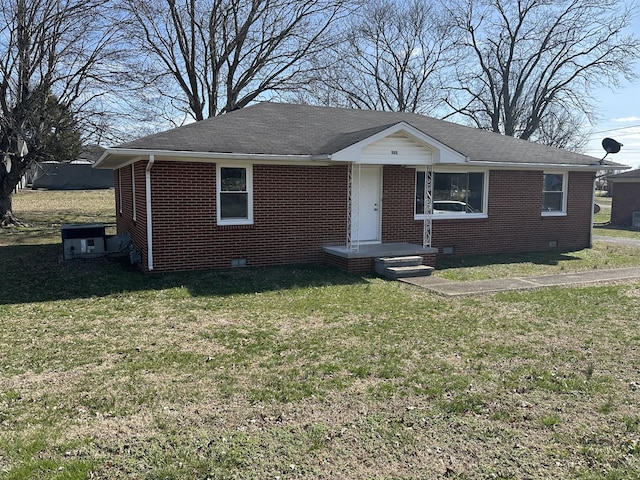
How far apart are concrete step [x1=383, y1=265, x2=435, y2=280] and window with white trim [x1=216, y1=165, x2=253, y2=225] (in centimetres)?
328

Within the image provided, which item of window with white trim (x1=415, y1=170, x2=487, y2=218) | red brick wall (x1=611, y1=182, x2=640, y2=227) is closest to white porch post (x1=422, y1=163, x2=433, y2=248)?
window with white trim (x1=415, y1=170, x2=487, y2=218)

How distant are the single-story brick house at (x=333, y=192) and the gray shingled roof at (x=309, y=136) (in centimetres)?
5

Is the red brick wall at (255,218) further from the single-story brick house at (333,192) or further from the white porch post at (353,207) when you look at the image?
the white porch post at (353,207)

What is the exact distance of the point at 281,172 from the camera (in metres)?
11.8

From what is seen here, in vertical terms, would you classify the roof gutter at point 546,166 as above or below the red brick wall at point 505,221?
above

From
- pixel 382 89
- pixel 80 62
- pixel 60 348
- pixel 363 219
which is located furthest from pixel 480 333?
pixel 382 89

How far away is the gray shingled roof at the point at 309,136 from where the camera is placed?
11.1m

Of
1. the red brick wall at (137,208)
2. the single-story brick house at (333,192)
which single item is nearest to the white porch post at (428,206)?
the single-story brick house at (333,192)

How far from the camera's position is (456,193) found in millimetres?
14078

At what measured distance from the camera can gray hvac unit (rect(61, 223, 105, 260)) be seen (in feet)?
39.8

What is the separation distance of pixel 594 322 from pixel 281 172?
706 cm

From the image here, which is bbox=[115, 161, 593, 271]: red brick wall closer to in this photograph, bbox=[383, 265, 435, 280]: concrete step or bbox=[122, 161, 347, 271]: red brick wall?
bbox=[122, 161, 347, 271]: red brick wall

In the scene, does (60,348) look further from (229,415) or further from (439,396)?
(439,396)

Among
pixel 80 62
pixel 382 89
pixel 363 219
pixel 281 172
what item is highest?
pixel 382 89
